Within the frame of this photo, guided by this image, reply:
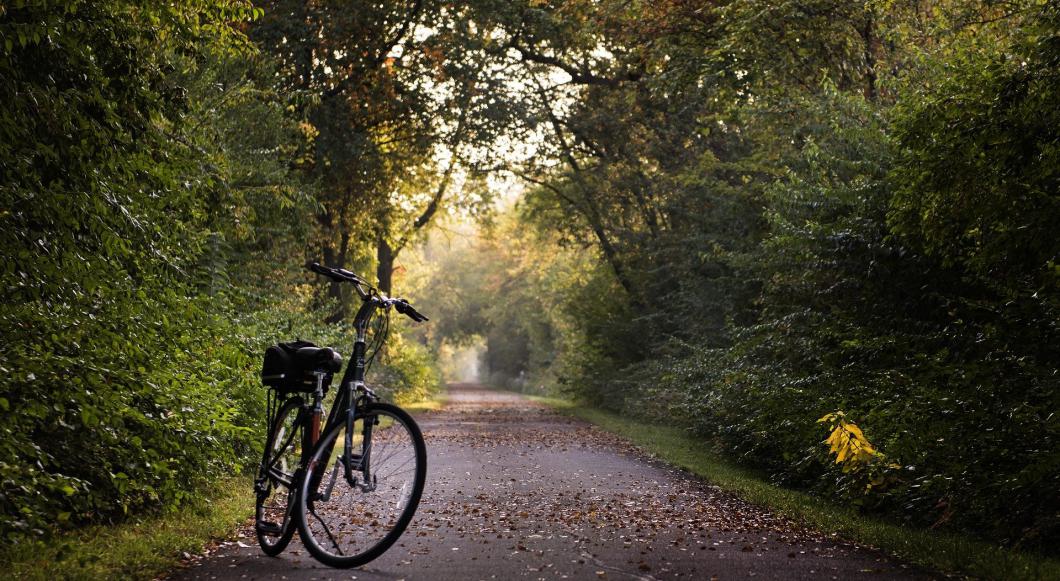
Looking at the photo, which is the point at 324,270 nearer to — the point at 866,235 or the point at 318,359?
the point at 318,359

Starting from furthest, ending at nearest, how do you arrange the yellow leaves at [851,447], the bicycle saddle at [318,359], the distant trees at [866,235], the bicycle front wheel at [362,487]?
the yellow leaves at [851,447] → the distant trees at [866,235] → the bicycle saddle at [318,359] → the bicycle front wheel at [362,487]

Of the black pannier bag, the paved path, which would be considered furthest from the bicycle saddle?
the paved path

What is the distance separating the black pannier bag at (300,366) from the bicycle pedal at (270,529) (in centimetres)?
90

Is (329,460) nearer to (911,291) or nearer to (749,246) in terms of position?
(911,291)

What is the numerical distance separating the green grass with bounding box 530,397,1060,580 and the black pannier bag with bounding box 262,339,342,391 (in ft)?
13.1

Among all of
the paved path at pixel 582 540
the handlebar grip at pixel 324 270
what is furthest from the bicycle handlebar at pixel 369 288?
the paved path at pixel 582 540

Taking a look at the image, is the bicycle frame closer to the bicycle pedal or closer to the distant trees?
the bicycle pedal

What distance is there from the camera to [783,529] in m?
7.71

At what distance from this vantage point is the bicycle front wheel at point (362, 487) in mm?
5953

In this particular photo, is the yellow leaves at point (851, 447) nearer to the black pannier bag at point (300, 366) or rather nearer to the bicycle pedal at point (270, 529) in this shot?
the black pannier bag at point (300, 366)

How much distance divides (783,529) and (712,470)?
16.6 ft

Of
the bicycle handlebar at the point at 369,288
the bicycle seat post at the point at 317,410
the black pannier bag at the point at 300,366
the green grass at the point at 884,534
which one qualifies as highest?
the bicycle handlebar at the point at 369,288

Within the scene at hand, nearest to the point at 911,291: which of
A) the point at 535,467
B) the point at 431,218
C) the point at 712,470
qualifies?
the point at 712,470

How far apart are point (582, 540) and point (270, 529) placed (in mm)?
2263
